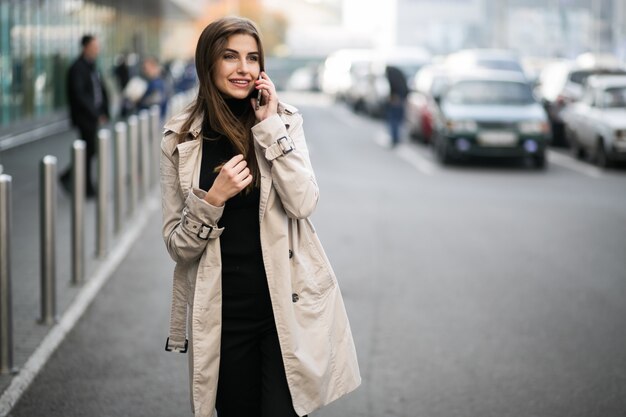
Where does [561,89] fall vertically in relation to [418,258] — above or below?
above

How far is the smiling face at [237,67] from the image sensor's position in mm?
3256

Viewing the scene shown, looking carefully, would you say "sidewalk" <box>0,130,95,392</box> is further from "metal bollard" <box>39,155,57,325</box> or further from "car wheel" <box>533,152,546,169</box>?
"car wheel" <box>533,152,546,169</box>

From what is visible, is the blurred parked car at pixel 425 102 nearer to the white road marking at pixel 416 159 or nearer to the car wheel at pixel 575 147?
the white road marking at pixel 416 159

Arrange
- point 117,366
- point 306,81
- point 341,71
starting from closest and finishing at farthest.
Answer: point 117,366
point 341,71
point 306,81

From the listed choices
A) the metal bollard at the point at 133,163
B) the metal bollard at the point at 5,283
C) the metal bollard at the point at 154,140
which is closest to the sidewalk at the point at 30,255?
the metal bollard at the point at 5,283

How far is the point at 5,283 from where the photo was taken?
5.64m

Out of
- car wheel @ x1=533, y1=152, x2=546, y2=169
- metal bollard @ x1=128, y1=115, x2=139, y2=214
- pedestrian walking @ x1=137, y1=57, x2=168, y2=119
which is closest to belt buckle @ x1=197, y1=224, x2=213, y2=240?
metal bollard @ x1=128, y1=115, x2=139, y2=214

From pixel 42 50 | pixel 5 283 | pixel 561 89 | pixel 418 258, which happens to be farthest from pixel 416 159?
pixel 5 283

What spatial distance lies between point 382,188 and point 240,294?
12218mm

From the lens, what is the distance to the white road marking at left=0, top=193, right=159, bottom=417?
17.6 feet

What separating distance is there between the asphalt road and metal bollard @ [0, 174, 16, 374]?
224 millimetres

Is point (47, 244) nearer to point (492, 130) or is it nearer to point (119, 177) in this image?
point (119, 177)

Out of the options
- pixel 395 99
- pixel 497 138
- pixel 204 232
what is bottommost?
pixel 497 138

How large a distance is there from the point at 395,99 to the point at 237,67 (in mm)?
19243
